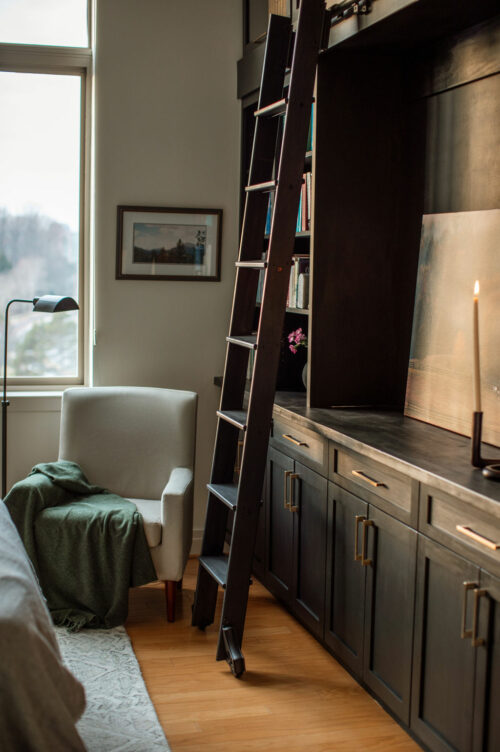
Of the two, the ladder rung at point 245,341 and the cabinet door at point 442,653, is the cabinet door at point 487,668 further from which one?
the ladder rung at point 245,341

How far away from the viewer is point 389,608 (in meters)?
2.59

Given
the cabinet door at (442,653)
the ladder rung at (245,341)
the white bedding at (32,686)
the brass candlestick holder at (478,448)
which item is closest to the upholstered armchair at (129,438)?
the ladder rung at (245,341)

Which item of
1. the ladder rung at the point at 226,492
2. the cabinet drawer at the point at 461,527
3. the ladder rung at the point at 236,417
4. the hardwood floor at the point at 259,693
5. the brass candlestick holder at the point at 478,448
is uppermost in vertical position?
the brass candlestick holder at the point at 478,448

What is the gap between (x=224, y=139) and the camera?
436cm

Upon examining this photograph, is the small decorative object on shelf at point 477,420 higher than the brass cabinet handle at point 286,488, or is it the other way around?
the small decorative object on shelf at point 477,420

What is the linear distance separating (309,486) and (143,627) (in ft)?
3.10

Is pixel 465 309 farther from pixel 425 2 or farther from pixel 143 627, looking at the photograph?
pixel 143 627

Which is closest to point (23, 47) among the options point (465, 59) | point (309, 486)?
point (465, 59)

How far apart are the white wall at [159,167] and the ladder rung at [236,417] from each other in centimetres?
113

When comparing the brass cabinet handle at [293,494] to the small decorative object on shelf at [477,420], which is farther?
the brass cabinet handle at [293,494]

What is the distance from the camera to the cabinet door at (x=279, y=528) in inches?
136

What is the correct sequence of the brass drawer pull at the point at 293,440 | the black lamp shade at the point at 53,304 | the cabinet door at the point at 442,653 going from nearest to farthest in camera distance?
the cabinet door at the point at 442,653 → the brass drawer pull at the point at 293,440 → the black lamp shade at the point at 53,304

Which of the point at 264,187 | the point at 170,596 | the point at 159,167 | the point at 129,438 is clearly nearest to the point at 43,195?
the point at 159,167

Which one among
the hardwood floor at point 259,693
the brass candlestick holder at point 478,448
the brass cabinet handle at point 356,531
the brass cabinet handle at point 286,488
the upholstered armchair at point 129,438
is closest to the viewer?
the brass candlestick holder at point 478,448
